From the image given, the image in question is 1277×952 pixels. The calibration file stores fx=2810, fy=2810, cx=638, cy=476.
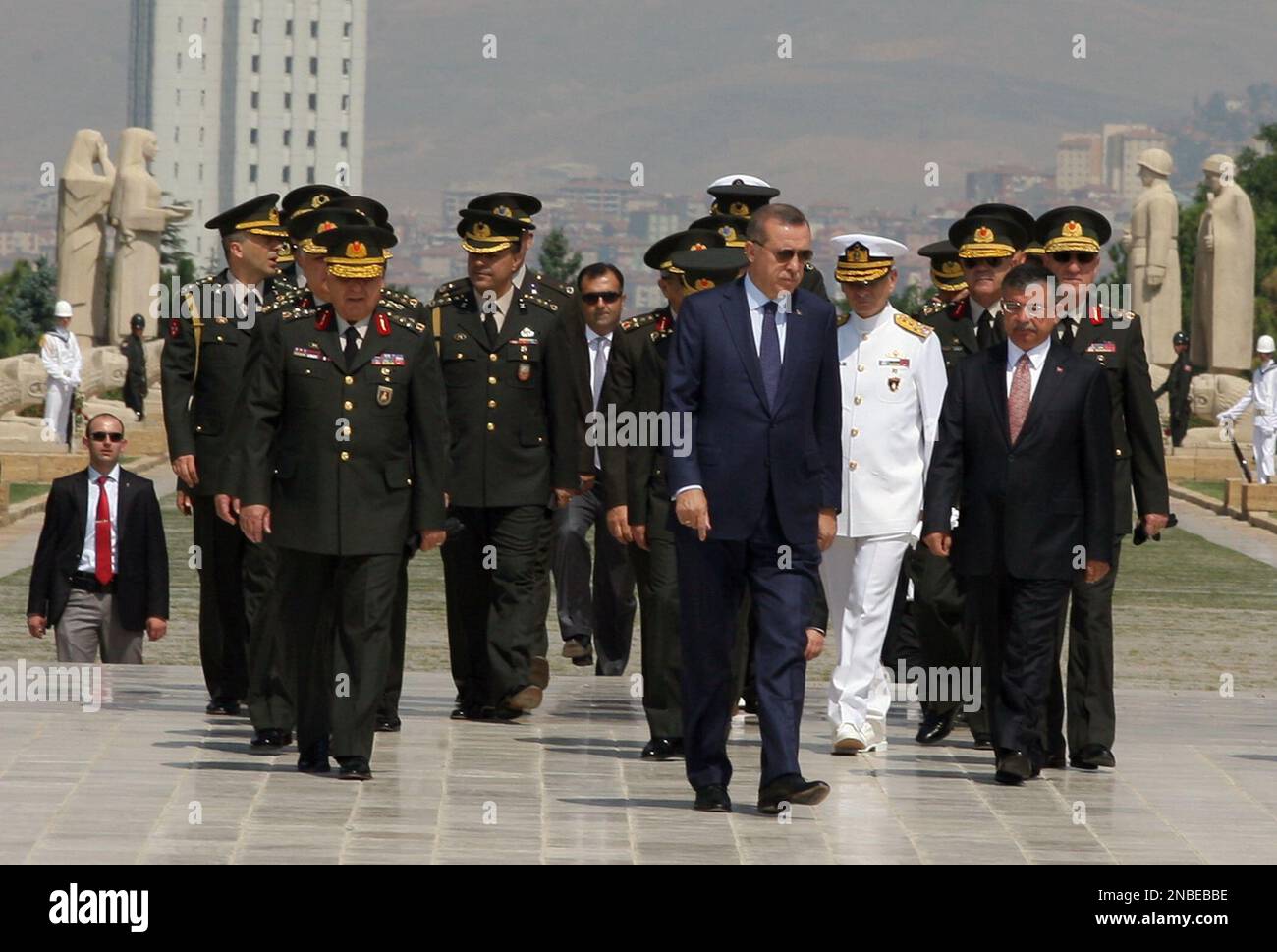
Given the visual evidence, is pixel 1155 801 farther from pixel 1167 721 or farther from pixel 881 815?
pixel 1167 721

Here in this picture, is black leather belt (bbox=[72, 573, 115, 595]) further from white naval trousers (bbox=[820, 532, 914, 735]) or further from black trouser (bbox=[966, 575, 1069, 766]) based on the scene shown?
black trouser (bbox=[966, 575, 1069, 766])

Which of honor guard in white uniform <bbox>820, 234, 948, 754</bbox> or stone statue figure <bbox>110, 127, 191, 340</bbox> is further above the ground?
stone statue figure <bbox>110, 127, 191, 340</bbox>

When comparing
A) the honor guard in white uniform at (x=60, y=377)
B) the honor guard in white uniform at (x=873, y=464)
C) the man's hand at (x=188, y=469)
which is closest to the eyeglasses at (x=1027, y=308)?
the honor guard in white uniform at (x=873, y=464)

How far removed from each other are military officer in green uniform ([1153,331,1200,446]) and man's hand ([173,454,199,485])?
30.9 metres

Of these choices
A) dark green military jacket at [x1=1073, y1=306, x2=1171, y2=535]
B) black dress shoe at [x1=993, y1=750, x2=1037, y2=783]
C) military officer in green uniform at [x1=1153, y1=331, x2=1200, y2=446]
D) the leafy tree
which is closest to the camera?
black dress shoe at [x1=993, y1=750, x2=1037, y2=783]

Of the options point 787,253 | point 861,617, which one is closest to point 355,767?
point 861,617

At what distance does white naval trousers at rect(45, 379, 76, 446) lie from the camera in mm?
39031

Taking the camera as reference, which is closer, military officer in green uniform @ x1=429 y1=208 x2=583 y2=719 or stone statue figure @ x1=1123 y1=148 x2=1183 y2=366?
military officer in green uniform @ x1=429 y1=208 x2=583 y2=719

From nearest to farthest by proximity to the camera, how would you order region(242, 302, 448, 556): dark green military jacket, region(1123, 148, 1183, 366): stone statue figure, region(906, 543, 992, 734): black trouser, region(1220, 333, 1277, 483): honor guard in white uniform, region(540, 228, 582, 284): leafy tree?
1. region(242, 302, 448, 556): dark green military jacket
2. region(906, 543, 992, 734): black trouser
3. region(1220, 333, 1277, 483): honor guard in white uniform
4. region(1123, 148, 1183, 366): stone statue figure
5. region(540, 228, 582, 284): leafy tree

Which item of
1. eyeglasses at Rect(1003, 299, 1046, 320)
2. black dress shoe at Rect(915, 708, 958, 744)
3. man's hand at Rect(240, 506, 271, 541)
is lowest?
black dress shoe at Rect(915, 708, 958, 744)

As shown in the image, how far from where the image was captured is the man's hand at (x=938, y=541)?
412 inches

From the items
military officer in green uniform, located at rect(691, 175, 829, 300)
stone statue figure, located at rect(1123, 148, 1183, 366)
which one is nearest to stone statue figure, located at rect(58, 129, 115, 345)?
stone statue figure, located at rect(1123, 148, 1183, 366)

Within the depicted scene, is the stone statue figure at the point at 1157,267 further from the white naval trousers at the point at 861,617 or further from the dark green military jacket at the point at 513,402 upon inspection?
the white naval trousers at the point at 861,617

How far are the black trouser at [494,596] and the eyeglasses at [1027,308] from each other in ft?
8.14
